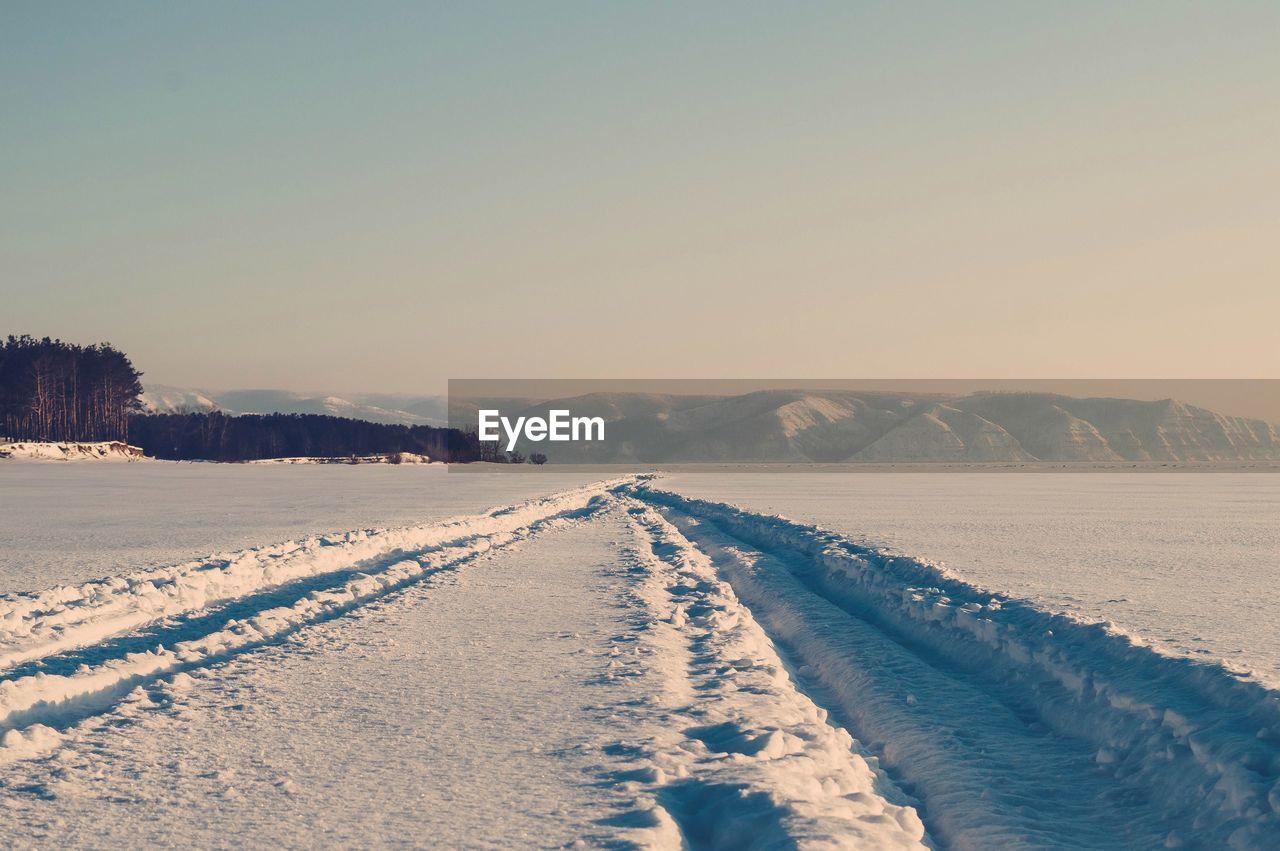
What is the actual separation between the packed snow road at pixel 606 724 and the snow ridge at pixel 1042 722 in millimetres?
24

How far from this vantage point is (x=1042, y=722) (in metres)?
7.21

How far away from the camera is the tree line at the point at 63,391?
9581 centimetres

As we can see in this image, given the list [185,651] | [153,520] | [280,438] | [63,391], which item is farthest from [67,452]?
[185,651]

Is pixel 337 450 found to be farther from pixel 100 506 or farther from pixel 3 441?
pixel 100 506

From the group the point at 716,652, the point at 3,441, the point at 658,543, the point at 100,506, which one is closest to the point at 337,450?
the point at 3,441

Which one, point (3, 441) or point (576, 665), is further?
point (3, 441)

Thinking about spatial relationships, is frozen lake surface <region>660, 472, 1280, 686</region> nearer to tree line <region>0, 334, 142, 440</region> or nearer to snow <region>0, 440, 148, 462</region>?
snow <region>0, 440, 148, 462</region>

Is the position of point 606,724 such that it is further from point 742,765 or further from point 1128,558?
point 1128,558

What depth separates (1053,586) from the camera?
39.8ft

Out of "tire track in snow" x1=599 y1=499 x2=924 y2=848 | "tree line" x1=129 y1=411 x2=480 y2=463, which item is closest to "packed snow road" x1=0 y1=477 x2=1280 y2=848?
"tire track in snow" x1=599 y1=499 x2=924 y2=848

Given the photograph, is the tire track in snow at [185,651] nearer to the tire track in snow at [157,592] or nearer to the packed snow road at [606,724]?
the packed snow road at [606,724]

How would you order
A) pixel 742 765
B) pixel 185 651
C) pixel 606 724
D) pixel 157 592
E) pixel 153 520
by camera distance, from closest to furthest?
pixel 742 765 → pixel 606 724 → pixel 185 651 → pixel 157 592 → pixel 153 520

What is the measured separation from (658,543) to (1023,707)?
12.5 meters

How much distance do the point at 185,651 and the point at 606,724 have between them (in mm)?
4095
